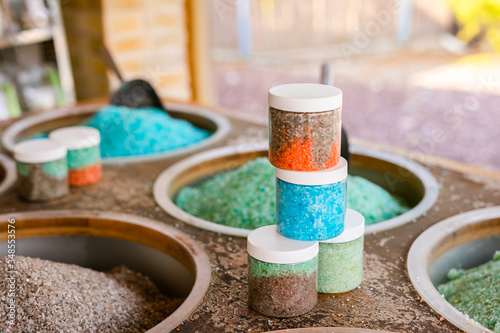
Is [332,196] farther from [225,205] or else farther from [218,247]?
[225,205]

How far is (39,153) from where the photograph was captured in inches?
52.7

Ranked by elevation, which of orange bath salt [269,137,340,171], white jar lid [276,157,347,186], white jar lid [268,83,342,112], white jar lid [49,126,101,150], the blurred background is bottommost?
the blurred background

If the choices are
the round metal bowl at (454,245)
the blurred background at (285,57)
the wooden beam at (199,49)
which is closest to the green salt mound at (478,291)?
the round metal bowl at (454,245)

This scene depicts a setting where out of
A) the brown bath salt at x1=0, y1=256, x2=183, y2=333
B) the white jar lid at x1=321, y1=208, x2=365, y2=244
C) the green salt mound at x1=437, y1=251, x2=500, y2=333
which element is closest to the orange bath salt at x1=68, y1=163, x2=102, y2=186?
the brown bath salt at x1=0, y1=256, x2=183, y2=333

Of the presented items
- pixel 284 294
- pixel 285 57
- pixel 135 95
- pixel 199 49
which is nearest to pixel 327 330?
pixel 284 294

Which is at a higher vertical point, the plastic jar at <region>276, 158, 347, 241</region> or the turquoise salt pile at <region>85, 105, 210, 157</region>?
the plastic jar at <region>276, 158, 347, 241</region>

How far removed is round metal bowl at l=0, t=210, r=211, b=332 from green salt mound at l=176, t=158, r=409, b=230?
171 millimetres

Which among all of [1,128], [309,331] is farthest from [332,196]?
[1,128]

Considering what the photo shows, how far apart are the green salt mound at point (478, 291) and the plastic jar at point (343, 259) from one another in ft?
0.75

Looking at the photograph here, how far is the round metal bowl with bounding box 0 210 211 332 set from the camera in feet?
3.93

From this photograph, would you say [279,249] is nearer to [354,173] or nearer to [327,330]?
[327,330]

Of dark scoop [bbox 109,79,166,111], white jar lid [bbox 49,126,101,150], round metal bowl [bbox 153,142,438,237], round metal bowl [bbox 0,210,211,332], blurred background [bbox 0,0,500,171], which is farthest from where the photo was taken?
blurred background [bbox 0,0,500,171]

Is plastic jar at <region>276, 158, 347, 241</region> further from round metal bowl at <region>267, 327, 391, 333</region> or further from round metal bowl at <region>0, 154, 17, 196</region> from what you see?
round metal bowl at <region>0, 154, 17, 196</region>

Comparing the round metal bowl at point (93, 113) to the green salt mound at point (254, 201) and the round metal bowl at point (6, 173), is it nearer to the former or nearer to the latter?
the round metal bowl at point (6, 173)
